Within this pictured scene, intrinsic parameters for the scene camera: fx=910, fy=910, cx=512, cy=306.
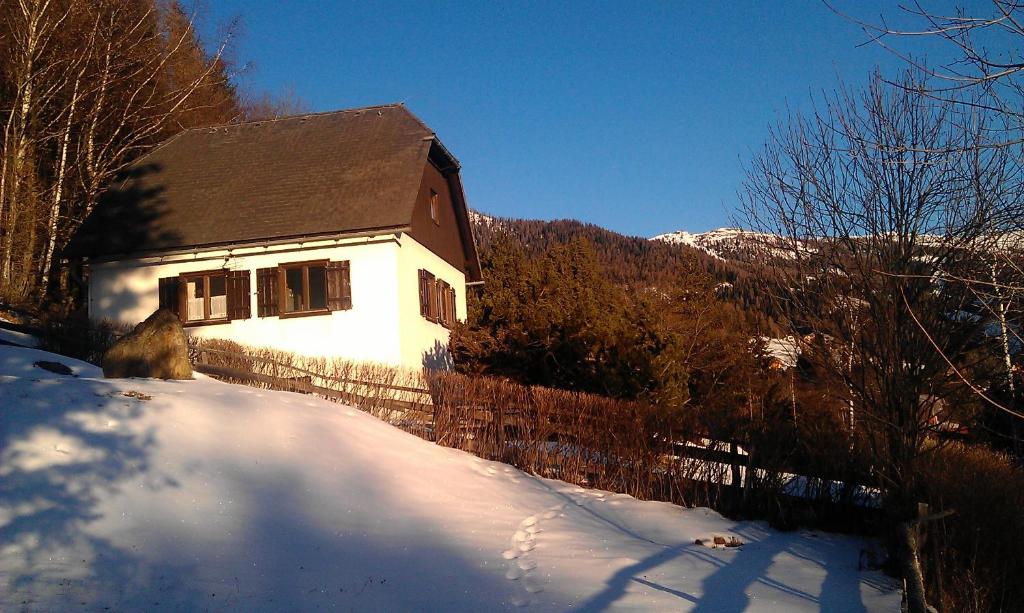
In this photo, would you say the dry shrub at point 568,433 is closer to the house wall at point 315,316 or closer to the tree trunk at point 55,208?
the house wall at point 315,316

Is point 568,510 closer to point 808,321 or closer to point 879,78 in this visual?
point 808,321

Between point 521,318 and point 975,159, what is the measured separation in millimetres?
14254

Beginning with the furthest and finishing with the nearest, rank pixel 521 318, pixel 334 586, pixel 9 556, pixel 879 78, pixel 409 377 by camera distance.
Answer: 1. pixel 521 318
2. pixel 409 377
3. pixel 879 78
4. pixel 334 586
5. pixel 9 556

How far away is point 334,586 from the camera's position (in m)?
8.16

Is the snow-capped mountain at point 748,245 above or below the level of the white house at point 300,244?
below

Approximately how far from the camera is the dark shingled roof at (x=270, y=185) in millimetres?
23172

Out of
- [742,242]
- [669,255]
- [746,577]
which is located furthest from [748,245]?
[669,255]

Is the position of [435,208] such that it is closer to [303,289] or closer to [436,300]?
[436,300]

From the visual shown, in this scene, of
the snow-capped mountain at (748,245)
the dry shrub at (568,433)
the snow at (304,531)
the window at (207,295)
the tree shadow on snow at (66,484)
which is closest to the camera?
the tree shadow on snow at (66,484)

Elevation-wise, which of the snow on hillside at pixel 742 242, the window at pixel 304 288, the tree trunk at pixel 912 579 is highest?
the window at pixel 304 288

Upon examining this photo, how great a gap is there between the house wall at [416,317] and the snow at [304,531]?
8.25 metres

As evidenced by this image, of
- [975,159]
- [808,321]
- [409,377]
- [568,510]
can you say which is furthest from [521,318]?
[975,159]

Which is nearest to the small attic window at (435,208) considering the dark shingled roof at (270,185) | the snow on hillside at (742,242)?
the dark shingled roof at (270,185)

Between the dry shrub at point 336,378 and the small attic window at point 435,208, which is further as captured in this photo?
the small attic window at point 435,208
